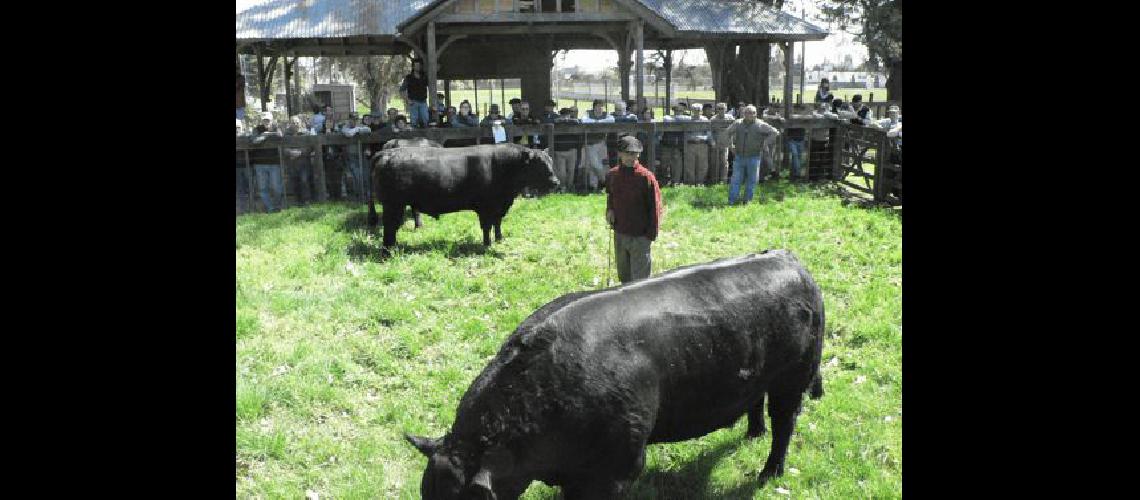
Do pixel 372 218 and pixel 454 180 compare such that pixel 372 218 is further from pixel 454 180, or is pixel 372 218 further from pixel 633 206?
pixel 633 206

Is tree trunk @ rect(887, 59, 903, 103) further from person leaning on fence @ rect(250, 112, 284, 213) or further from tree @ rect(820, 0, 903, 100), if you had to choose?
person leaning on fence @ rect(250, 112, 284, 213)

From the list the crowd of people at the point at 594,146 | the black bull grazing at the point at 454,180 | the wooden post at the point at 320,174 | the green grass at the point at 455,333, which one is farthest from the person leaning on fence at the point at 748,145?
the wooden post at the point at 320,174

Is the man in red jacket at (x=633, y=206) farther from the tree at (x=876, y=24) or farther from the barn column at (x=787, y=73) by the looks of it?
the tree at (x=876, y=24)

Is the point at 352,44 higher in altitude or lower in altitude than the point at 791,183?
higher

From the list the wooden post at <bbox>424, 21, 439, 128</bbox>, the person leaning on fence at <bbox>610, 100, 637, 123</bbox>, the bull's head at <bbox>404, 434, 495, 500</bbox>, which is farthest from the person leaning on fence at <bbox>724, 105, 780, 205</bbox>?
the bull's head at <bbox>404, 434, 495, 500</bbox>

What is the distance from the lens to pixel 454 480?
3.76m

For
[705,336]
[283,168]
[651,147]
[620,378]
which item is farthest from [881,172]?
[620,378]

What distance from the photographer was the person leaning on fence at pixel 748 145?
557 inches

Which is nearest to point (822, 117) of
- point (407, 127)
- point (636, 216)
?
point (407, 127)

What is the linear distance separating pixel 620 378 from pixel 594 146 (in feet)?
42.1

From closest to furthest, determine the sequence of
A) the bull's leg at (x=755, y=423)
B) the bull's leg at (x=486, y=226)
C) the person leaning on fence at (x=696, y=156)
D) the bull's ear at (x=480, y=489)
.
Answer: the bull's ear at (x=480, y=489) < the bull's leg at (x=755, y=423) < the bull's leg at (x=486, y=226) < the person leaning on fence at (x=696, y=156)

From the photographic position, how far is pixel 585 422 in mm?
4023

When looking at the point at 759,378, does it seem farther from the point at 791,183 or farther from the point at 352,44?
the point at 352,44
